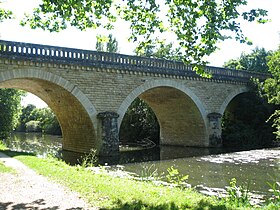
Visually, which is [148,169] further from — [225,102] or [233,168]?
[225,102]

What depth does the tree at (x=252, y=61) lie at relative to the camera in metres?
35.1

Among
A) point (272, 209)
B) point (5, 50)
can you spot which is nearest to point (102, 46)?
point (5, 50)

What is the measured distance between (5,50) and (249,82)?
17624 millimetres

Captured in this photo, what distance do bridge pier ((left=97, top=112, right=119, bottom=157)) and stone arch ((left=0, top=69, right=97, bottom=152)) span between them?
43cm

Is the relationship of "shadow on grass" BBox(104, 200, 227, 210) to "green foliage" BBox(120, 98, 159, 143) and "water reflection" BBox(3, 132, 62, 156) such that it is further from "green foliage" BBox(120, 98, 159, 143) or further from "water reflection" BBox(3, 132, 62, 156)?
"green foliage" BBox(120, 98, 159, 143)

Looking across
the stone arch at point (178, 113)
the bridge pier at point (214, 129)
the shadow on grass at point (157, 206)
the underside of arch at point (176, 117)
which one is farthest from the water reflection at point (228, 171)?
the underside of arch at point (176, 117)

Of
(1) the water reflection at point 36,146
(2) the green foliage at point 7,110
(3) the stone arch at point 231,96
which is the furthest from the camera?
(3) the stone arch at point 231,96

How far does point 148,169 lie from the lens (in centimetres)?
1234

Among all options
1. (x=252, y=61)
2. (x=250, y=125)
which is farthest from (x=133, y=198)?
(x=252, y=61)

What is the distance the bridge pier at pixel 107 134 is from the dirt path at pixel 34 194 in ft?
26.6

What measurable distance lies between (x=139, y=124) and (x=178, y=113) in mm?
6396

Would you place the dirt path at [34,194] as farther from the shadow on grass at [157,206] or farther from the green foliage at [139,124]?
the green foliage at [139,124]

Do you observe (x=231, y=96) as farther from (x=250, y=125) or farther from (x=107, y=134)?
(x=107, y=134)

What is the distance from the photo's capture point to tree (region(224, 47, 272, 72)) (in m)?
35.1
